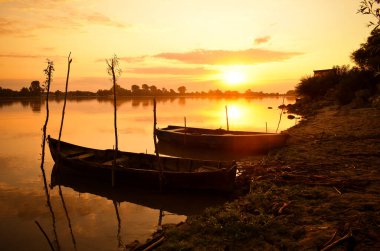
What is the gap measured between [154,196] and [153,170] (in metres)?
1.13

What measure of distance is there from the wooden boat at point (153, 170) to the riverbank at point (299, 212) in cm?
134

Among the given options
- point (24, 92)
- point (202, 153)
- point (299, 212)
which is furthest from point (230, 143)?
point (24, 92)

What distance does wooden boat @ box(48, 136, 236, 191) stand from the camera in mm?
11930

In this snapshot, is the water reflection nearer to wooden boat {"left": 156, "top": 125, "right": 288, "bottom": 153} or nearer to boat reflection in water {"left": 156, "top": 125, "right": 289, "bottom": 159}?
boat reflection in water {"left": 156, "top": 125, "right": 289, "bottom": 159}

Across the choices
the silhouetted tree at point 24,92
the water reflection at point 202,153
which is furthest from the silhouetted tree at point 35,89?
the water reflection at point 202,153

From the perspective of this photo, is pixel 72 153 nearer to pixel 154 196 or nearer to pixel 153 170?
pixel 153 170

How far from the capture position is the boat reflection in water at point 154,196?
1155 cm

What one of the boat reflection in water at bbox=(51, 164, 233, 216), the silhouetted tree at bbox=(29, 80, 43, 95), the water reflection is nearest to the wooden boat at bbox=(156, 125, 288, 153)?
the water reflection

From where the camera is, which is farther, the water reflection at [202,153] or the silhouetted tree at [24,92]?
the silhouetted tree at [24,92]

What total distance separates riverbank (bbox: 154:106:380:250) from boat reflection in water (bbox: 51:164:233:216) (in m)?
1.75

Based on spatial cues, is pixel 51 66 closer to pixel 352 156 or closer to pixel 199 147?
pixel 199 147

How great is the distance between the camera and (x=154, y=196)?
12641 millimetres

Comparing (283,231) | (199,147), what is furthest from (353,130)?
(283,231)

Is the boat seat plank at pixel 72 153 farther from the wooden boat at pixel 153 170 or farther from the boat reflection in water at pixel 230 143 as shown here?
the boat reflection in water at pixel 230 143
